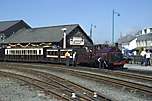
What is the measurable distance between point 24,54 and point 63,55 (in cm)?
1084

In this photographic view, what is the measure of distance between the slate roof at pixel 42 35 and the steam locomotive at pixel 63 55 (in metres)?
15.4

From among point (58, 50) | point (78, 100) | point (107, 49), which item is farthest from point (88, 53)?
point (78, 100)

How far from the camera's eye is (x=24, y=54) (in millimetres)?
49250

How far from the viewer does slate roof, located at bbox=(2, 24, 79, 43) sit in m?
68.4

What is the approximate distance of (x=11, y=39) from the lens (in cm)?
8012

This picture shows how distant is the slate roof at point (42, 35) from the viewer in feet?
A: 224

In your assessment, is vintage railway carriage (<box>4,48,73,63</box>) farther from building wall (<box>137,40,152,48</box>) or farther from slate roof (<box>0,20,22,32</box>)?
building wall (<box>137,40,152,48</box>)

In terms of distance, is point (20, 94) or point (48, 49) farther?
point (48, 49)

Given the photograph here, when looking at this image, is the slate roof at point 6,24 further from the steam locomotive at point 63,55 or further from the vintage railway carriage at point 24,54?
the vintage railway carriage at point 24,54

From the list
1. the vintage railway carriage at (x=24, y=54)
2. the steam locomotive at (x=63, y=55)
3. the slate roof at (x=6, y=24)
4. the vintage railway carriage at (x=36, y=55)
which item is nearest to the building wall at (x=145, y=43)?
the slate roof at (x=6, y=24)

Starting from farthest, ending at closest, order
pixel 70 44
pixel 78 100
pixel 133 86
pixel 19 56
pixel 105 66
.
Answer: pixel 70 44
pixel 19 56
pixel 105 66
pixel 133 86
pixel 78 100

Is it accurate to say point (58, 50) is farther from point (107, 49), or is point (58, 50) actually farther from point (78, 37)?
point (78, 37)

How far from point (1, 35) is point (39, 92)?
2996 inches

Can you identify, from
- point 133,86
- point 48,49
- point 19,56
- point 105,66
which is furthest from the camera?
point 19,56
